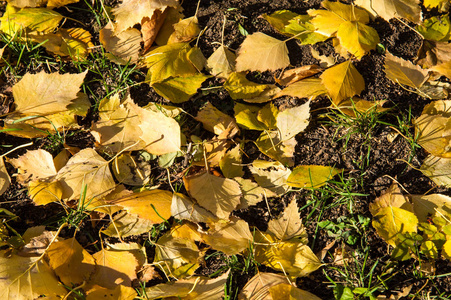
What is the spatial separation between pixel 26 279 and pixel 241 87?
1070 mm

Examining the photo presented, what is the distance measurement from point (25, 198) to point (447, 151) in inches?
65.9

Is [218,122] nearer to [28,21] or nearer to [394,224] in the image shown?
[394,224]

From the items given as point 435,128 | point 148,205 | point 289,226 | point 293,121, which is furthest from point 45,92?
point 435,128

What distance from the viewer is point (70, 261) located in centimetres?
143

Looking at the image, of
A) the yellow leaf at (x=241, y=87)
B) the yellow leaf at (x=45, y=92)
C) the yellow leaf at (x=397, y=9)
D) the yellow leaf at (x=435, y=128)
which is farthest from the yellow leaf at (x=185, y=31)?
the yellow leaf at (x=435, y=128)

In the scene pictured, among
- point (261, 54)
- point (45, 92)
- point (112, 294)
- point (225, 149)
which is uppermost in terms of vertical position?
point (261, 54)

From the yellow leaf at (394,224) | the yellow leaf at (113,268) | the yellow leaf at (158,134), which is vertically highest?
the yellow leaf at (158,134)

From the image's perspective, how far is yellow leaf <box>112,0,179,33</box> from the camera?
1653 mm

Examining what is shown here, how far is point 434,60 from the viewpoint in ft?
5.60

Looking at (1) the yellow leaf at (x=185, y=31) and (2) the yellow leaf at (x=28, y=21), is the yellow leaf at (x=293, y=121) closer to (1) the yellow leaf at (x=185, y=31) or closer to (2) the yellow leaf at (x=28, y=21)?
(1) the yellow leaf at (x=185, y=31)

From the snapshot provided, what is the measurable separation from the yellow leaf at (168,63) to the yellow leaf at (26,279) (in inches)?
31.7

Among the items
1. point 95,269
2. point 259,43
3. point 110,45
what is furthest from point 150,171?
point 259,43

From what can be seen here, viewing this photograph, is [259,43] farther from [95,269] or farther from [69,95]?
[95,269]

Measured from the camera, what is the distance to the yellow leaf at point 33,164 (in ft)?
5.07
